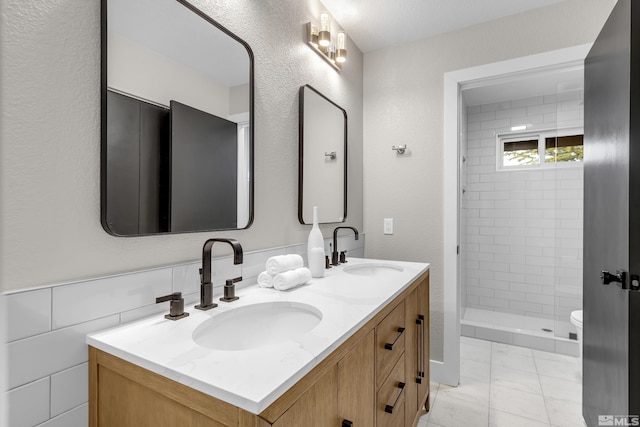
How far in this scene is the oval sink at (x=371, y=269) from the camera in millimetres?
1838

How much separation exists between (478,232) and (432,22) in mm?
2304

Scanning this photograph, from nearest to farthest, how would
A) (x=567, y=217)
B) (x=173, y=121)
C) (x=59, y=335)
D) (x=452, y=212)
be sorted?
(x=59, y=335) < (x=173, y=121) < (x=452, y=212) < (x=567, y=217)

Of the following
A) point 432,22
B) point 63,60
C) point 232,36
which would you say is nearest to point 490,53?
point 432,22

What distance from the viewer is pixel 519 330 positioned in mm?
2861

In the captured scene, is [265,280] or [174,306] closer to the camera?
[174,306]

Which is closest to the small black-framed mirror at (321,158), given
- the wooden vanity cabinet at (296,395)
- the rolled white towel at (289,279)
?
the rolled white towel at (289,279)

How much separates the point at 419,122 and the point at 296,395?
2133 millimetres

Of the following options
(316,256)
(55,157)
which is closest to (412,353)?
(316,256)

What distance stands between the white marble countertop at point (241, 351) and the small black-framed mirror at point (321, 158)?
752 millimetres

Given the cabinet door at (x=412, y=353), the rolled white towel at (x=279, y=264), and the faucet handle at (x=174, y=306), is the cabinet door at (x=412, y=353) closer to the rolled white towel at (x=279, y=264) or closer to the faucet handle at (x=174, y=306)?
the rolled white towel at (x=279, y=264)

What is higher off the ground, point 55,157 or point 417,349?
point 55,157

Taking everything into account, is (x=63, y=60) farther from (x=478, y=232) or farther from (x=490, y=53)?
A: (x=478, y=232)

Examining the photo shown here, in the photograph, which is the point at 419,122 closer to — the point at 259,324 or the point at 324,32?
the point at 324,32

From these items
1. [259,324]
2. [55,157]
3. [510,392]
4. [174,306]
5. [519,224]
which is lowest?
[510,392]
